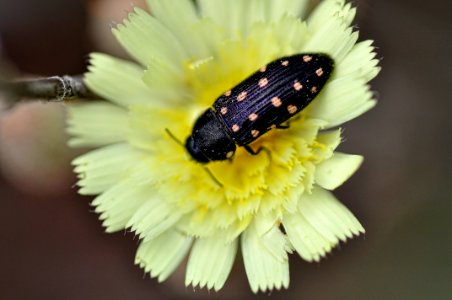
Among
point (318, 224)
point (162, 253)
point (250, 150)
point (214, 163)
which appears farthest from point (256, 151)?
point (162, 253)

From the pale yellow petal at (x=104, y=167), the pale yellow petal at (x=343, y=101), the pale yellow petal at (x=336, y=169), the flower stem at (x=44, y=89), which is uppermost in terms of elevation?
the flower stem at (x=44, y=89)

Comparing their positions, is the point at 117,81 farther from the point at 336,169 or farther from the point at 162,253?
the point at 336,169

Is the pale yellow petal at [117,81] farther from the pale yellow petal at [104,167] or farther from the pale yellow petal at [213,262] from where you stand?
the pale yellow petal at [213,262]

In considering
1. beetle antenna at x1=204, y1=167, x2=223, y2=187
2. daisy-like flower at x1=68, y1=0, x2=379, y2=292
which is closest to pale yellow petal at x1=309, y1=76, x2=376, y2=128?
daisy-like flower at x1=68, y1=0, x2=379, y2=292

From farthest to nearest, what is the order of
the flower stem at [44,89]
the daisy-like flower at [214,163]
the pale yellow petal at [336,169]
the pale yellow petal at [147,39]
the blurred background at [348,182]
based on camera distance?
the blurred background at [348,182] < the pale yellow petal at [147,39] < the daisy-like flower at [214,163] < the pale yellow petal at [336,169] < the flower stem at [44,89]

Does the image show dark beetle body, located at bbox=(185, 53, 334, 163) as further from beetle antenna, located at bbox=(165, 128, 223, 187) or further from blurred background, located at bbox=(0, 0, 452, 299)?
blurred background, located at bbox=(0, 0, 452, 299)

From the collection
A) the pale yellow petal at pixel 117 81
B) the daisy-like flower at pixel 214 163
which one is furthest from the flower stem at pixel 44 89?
the daisy-like flower at pixel 214 163

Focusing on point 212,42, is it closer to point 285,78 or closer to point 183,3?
point 183,3
